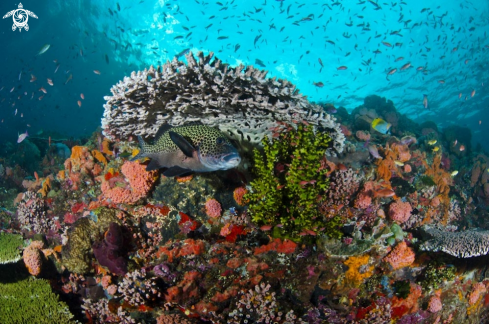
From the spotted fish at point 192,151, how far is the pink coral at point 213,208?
4.52 feet

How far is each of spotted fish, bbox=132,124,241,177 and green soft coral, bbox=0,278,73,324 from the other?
361 cm

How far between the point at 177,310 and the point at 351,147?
17.6ft

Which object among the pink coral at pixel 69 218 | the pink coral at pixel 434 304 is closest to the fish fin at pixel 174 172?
the pink coral at pixel 69 218

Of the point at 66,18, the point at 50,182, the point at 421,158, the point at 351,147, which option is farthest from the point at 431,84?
the point at 66,18

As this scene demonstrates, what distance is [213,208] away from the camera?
438cm

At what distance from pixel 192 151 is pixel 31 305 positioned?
16.0 ft

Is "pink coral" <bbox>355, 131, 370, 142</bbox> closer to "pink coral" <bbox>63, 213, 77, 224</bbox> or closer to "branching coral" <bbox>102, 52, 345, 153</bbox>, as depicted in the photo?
"branching coral" <bbox>102, 52, 345, 153</bbox>

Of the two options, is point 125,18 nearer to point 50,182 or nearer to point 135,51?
point 135,51

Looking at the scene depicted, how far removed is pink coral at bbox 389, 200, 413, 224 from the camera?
531 centimetres

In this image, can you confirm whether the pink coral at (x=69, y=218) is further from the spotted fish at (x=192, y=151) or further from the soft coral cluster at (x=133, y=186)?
the spotted fish at (x=192, y=151)

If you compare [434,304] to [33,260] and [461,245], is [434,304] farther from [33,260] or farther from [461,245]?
[33,260]

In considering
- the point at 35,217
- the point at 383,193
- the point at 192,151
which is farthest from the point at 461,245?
the point at 35,217

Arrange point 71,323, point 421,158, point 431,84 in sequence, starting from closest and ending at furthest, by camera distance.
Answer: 1. point 71,323
2. point 421,158
3. point 431,84

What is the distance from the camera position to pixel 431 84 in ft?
118
